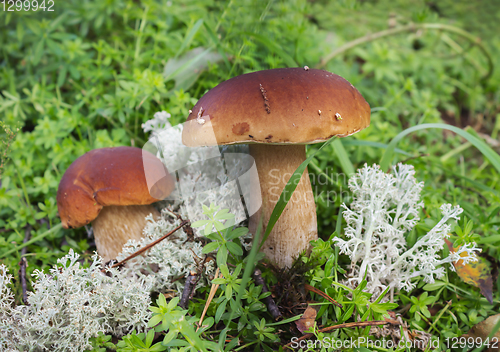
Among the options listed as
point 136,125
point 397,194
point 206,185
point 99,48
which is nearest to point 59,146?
point 136,125

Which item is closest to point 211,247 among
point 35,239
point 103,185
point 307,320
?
point 307,320

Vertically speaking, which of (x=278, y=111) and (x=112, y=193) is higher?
(x=278, y=111)

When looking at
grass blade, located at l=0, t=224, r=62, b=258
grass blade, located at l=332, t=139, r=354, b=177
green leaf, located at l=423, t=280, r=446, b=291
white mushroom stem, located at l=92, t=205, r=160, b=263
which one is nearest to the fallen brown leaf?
green leaf, located at l=423, t=280, r=446, b=291

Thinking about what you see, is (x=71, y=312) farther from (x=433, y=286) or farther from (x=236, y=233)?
(x=433, y=286)

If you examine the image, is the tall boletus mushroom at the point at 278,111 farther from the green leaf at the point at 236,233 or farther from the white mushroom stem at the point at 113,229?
the white mushroom stem at the point at 113,229

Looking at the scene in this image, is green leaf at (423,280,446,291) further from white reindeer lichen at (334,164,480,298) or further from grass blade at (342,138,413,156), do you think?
grass blade at (342,138,413,156)

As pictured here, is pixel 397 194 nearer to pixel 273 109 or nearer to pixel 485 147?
pixel 485 147

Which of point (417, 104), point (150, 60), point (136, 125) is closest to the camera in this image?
point (136, 125)

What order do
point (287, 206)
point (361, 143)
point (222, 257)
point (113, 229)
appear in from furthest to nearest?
point (361, 143) < point (113, 229) < point (287, 206) < point (222, 257)
